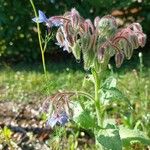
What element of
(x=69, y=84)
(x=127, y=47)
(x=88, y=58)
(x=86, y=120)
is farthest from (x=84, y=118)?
(x=69, y=84)

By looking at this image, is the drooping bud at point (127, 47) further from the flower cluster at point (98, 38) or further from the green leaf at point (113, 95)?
the green leaf at point (113, 95)

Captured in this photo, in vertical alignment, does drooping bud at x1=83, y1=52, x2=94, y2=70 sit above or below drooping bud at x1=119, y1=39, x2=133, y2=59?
below

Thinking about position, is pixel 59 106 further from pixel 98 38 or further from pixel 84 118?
pixel 98 38

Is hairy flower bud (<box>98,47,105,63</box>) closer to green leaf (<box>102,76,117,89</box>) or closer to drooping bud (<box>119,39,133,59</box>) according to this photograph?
drooping bud (<box>119,39,133,59</box>)

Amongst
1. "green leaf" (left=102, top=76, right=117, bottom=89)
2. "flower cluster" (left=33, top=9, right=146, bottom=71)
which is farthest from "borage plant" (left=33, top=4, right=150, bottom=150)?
"green leaf" (left=102, top=76, right=117, bottom=89)

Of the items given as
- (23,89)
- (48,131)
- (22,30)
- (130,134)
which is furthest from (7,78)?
(130,134)

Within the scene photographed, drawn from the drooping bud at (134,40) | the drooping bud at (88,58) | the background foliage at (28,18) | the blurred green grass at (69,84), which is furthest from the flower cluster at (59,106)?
the background foliage at (28,18)
